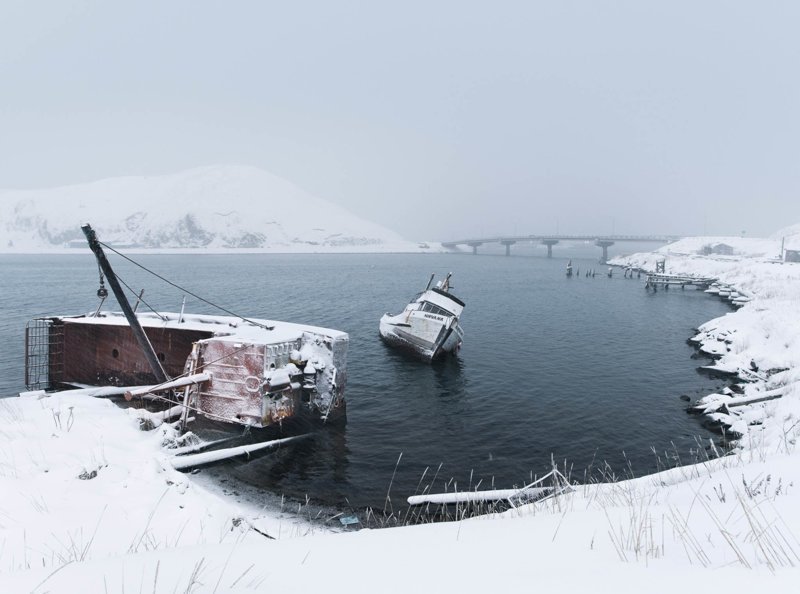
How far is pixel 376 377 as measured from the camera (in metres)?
25.6

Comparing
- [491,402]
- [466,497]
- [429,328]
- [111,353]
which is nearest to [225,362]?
[111,353]

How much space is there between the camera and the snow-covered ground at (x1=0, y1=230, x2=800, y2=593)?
3.75m

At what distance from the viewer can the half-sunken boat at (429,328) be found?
2948cm

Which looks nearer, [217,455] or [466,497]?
[466,497]

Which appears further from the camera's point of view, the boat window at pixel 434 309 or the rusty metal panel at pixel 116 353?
the boat window at pixel 434 309

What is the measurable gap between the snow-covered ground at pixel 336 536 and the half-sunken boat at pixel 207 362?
2806mm

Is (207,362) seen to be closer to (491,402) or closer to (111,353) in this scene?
(111,353)

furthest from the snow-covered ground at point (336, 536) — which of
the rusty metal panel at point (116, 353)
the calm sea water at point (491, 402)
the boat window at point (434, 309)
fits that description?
the boat window at point (434, 309)

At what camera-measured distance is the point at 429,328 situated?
29.8 m

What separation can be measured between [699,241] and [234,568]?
680 ft

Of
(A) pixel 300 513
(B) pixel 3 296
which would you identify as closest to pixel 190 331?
(A) pixel 300 513

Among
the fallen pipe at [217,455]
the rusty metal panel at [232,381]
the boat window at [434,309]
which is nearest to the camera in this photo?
the fallen pipe at [217,455]

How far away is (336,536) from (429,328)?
80.3ft

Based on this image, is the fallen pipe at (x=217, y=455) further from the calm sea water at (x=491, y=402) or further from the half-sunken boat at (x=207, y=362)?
the half-sunken boat at (x=207, y=362)
